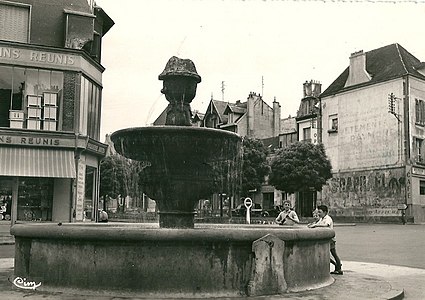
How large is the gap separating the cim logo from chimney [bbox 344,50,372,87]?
149 feet

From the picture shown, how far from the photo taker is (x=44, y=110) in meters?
27.1

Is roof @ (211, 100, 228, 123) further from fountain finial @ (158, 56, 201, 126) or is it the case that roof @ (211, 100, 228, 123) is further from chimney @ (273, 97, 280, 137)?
fountain finial @ (158, 56, 201, 126)

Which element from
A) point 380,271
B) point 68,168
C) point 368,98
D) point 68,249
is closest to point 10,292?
point 68,249

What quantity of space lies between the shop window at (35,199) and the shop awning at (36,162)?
67 centimetres

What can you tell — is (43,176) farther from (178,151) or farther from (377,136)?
(377,136)

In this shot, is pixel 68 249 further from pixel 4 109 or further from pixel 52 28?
pixel 52 28

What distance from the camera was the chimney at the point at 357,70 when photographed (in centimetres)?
5053

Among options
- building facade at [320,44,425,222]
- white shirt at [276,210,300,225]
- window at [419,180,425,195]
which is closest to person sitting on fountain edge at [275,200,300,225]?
white shirt at [276,210,300,225]

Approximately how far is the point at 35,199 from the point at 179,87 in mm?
17939

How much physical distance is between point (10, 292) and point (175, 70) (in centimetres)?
544

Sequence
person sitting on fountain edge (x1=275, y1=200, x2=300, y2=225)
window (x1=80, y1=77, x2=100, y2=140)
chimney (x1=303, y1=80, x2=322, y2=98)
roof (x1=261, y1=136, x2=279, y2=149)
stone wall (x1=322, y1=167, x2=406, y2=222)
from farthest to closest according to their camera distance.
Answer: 1. chimney (x1=303, y1=80, x2=322, y2=98)
2. roof (x1=261, y1=136, x2=279, y2=149)
3. stone wall (x1=322, y1=167, x2=406, y2=222)
4. window (x1=80, y1=77, x2=100, y2=140)
5. person sitting on fountain edge (x1=275, y1=200, x2=300, y2=225)

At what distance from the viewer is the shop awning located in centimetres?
2583

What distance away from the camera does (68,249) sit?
809 centimetres

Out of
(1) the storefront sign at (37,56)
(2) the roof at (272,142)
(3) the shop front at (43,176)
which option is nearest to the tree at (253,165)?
(2) the roof at (272,142)
